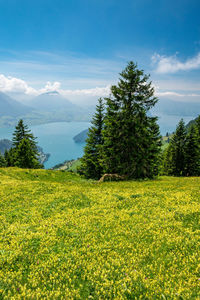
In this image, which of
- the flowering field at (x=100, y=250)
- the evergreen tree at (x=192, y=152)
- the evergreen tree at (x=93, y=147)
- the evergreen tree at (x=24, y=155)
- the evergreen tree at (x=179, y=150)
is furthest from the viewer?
the evergreen tree at (x=179, y=150)

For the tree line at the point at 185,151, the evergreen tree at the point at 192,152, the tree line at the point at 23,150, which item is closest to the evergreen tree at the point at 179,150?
the tree line at the point at 185,151

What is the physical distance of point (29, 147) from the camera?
137 ft

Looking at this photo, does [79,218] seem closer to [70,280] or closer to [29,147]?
[70,280]

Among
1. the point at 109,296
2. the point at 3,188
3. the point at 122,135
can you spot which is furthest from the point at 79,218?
→ the point at 122,135

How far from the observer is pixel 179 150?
42.5 metres

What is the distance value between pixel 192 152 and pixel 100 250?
4233 centimetres

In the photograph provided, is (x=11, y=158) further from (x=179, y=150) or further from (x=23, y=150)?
(x=179, y=150)

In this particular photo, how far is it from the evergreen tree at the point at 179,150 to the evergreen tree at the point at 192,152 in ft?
Result: 3.17

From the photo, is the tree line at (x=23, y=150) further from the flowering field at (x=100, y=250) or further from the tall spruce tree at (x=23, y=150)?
the flowering field at (x=100, y=250)

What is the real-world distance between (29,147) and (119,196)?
119 ft

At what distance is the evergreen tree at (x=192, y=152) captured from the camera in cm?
3986

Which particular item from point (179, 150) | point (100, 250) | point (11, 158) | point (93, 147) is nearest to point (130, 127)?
point (93, 147)

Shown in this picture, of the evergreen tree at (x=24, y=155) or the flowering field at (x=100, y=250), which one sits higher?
the evergreen tree at (x=24, y=155)

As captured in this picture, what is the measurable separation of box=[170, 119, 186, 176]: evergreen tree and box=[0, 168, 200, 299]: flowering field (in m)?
35.9
